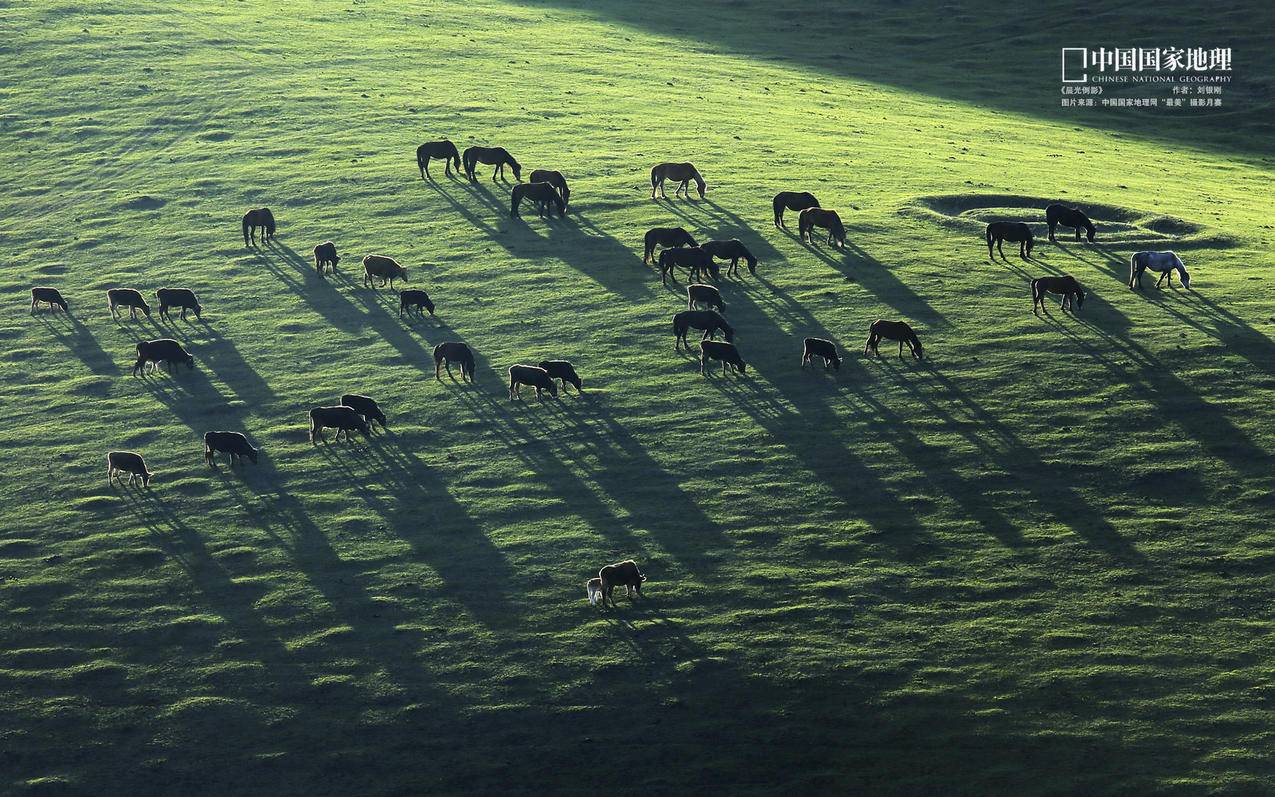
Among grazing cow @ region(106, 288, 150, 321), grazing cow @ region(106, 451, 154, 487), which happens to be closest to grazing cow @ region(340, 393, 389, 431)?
grazing cow @ region(106, 451, 154, 487)

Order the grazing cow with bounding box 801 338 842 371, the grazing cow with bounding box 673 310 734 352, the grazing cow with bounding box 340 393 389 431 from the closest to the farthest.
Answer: the grazing cow with bounding box 340 393 389 431, the grazing cow with bounding box 801 338 842 371, the grazing cow with bounding box 673 310 734 352

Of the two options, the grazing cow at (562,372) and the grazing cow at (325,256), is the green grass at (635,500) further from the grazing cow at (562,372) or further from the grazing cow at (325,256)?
the grazing cow at (562,372)

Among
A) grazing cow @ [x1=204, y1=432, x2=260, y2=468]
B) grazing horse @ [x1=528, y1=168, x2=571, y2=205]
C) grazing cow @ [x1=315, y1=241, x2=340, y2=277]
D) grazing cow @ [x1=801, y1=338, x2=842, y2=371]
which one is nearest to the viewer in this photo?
grazing cow @ [x1=204, y1=432, x2=260, y2=468]

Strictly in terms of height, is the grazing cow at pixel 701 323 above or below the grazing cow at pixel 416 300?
below

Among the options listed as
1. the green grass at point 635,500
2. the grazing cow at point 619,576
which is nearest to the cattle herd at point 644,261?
the grazing cow at point 619,576

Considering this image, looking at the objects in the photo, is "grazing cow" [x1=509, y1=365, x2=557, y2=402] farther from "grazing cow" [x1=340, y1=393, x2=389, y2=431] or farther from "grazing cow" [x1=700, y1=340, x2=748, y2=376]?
"grazing cow" [x1=700, y1=340, x2=748, y2=376]

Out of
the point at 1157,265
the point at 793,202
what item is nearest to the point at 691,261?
the point at 793,202

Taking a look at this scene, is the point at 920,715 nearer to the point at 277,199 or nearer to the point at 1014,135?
the point at 277,199
